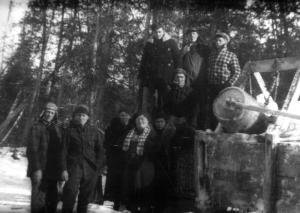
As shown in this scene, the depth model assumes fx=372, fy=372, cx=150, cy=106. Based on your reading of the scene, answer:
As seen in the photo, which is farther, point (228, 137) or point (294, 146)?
point (228, 137)

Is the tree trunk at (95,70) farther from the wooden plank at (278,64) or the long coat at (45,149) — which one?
the wooden plank at (278,64)

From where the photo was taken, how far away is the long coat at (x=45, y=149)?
466 cm

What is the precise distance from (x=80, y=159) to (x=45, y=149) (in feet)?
1.52

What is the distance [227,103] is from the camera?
3.73 metres

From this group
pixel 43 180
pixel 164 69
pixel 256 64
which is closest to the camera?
pixel 256 64

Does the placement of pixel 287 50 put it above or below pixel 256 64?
above

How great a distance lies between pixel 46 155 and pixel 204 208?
221 centimetres

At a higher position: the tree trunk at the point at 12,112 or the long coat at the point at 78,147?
the tree trunk at the point at 12,112

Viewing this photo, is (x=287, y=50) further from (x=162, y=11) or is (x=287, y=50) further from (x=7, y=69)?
(x=7, y=69)

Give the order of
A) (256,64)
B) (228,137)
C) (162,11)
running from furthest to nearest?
(162,11)
(256,64)
(228,137)

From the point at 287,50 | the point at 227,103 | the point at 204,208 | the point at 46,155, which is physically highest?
the point at 287,50

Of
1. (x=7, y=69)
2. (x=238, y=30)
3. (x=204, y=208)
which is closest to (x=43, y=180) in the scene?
(x=204, y=208)

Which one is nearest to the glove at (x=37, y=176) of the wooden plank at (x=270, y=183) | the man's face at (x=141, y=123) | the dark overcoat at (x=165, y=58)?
the man's face at (x=141, y=123)

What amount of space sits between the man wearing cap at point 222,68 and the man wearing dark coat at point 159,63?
3.03 ft
